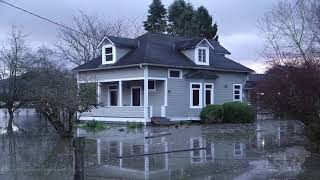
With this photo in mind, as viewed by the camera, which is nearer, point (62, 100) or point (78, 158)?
point (78, 158)

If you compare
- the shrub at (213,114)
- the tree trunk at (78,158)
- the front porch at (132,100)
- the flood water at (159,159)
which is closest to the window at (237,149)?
the flood water at (159,159)

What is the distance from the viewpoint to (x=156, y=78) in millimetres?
36000

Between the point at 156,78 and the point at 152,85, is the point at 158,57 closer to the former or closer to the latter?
the point at 156,78

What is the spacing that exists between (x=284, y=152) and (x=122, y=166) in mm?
5932

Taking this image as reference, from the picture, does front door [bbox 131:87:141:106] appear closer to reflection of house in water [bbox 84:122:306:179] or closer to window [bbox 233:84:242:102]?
window [bbox 233:84:242:102]

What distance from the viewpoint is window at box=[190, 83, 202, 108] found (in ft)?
127

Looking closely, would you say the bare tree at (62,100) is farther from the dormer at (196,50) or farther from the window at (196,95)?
the dormer at (196,50)

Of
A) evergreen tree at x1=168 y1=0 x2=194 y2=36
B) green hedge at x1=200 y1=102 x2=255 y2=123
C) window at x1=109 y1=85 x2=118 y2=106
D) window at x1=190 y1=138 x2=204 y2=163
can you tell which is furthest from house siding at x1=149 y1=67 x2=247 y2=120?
evergreen tree at x1=168 y1=0 x2=194 y2=36

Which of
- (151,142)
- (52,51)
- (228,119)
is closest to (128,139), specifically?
(151,142)

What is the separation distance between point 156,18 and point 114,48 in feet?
106

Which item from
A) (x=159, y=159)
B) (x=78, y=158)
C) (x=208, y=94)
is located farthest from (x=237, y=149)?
(x=208, y=94)

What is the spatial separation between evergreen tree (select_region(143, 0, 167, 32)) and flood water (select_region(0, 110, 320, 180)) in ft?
149

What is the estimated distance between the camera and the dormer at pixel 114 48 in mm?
37719

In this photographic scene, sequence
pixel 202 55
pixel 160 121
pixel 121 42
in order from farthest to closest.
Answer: pixel 202 55
pixel 121 42
pixel 160 121
